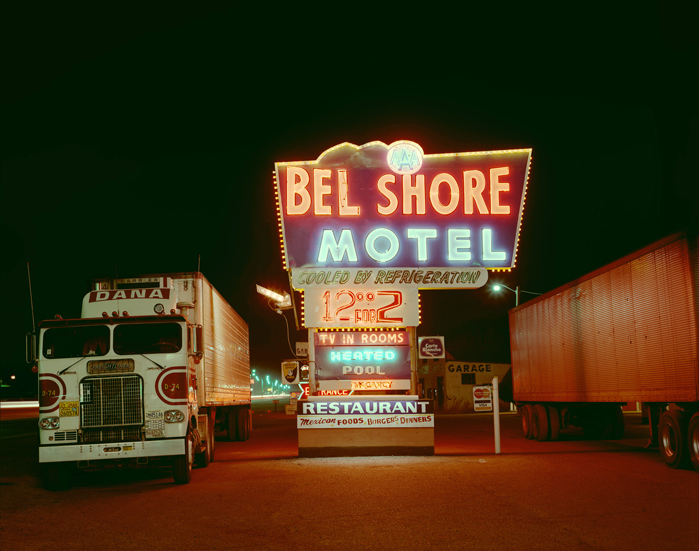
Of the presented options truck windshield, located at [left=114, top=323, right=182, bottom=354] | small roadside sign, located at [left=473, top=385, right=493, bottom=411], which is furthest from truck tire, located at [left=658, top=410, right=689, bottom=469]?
small roadside sign, located at [left=473, top=385, right=493, bottom=411]

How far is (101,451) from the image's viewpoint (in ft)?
38.8

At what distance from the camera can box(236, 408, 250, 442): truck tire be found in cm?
2353

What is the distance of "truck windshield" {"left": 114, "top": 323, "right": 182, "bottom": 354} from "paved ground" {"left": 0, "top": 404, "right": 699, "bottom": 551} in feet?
8.03

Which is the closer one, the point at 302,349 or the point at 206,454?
the point at 206,454

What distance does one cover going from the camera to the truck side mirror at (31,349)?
39.4ft

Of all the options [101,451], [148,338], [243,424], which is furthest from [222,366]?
[101,451]

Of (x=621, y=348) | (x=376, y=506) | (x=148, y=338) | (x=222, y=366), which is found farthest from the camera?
(x=222, y=366)

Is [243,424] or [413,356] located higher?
[413,356]

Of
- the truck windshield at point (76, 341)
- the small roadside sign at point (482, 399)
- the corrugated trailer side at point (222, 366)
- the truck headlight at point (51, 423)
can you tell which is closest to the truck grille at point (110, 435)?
the truck headlight at point (51, 423)

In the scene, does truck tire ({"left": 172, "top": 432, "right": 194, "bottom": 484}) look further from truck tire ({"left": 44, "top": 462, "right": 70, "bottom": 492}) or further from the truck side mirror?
the truck side mirror

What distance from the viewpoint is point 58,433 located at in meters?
11.9

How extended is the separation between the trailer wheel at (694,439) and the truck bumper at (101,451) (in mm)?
9181

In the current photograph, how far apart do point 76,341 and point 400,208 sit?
27.5ft

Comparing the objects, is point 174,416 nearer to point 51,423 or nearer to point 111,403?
point 111,403
